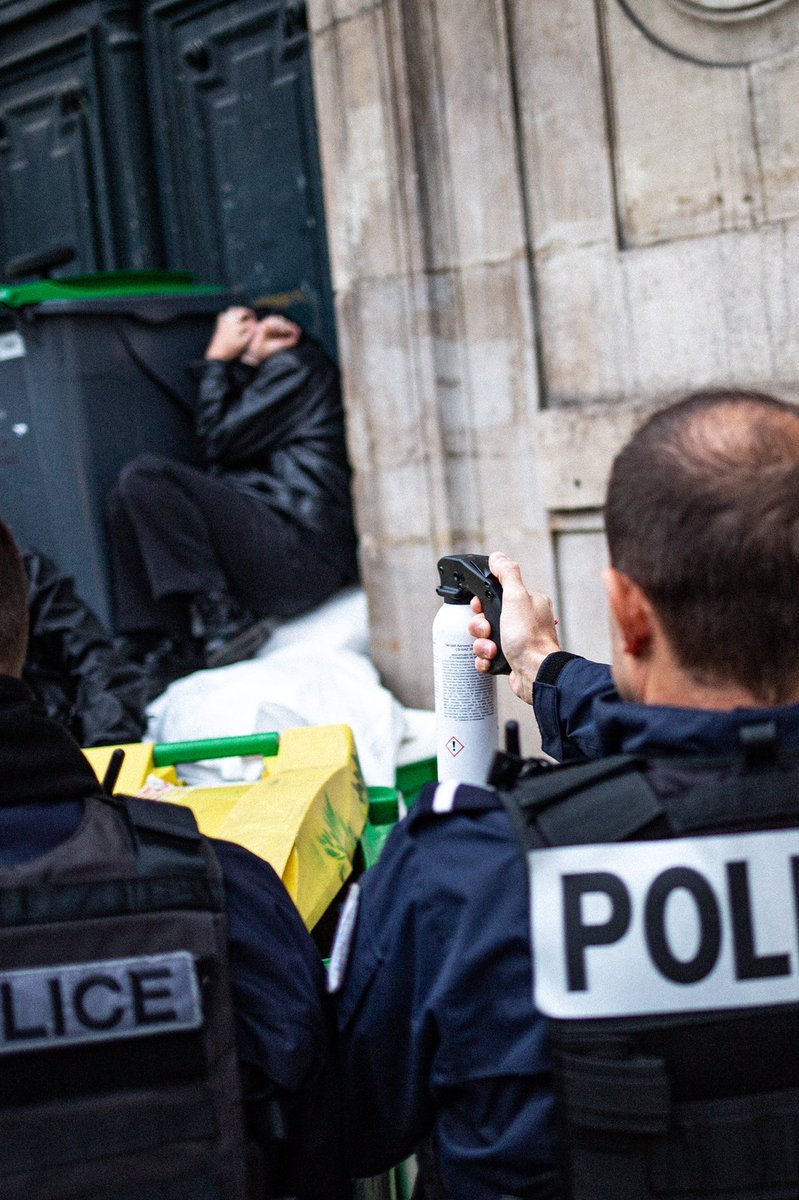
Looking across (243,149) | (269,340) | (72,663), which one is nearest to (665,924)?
(72,663)

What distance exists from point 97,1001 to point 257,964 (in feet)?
0.57

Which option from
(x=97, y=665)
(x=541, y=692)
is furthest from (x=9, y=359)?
(x=541, y=692)

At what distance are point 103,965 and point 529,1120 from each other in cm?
43

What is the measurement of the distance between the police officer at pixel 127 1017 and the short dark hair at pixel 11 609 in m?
0.15

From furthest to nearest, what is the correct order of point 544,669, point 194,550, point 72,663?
1. point 194,550
2. point 72,663
3. point 544,669

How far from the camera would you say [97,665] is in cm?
388

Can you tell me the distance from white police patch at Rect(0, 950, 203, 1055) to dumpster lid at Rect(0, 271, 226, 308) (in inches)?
137

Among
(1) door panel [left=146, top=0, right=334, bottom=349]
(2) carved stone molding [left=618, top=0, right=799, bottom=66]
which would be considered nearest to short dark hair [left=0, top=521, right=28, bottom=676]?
(2) carved stone molding [left=618, top=0, right=799, bottom=66]

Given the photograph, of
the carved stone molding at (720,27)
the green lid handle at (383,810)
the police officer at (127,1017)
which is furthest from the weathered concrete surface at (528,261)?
the police officer at (127,1017)

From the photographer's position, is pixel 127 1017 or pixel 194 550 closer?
pixel 127 1017

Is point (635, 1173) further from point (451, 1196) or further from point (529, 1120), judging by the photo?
point (451, 1196)

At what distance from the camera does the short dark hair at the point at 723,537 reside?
115cm

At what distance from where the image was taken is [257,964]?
1.33 metres

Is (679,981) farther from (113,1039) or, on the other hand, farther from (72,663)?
(72,663)
